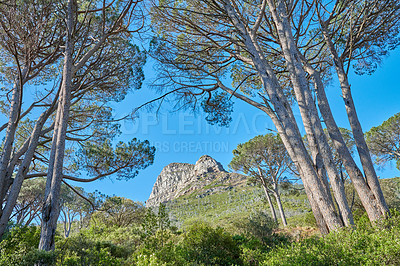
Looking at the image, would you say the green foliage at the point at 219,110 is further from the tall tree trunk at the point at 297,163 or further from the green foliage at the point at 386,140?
the green foliage at the point at 386,140

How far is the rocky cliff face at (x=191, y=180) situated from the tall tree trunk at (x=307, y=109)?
56485 millimetres

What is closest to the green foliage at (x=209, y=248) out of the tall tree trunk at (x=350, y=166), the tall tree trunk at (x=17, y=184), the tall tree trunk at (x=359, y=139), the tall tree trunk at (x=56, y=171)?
the tall tree trunk at (x=56, y=171)

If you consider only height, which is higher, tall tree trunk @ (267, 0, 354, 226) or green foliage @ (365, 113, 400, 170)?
green foliage @ (365, 113, 400, 170)

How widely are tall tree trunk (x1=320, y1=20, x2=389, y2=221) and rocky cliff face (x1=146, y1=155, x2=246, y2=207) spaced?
55344mm

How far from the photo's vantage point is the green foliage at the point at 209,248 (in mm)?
4625

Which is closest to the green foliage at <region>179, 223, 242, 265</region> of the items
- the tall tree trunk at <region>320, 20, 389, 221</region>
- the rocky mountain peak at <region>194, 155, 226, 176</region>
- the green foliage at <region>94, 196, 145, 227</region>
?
the tall tree trunk at <region>320, 20, 389, 221</region>

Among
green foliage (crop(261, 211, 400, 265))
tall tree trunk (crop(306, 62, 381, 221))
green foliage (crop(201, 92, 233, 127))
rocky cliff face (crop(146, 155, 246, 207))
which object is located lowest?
green foliage (crop(261, 211, 400, 265))

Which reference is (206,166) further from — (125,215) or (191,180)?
(125,215)

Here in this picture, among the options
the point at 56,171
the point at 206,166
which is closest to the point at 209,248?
the point at 56,171

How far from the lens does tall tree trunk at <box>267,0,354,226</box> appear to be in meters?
3.54

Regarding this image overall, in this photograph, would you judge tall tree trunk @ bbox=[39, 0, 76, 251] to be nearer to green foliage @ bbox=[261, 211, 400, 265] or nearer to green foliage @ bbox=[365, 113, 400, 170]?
green foliage @ bbox=[261, 211, 400, 265]

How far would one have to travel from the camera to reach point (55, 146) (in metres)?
4.64

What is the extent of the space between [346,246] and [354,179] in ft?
7.10

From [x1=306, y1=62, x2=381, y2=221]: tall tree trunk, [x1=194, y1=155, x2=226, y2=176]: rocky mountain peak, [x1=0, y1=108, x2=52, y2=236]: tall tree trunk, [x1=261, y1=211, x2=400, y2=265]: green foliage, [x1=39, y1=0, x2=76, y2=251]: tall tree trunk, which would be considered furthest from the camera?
[x1=194, y1=155, x2=226, y2=176]: rocky mountain peak
